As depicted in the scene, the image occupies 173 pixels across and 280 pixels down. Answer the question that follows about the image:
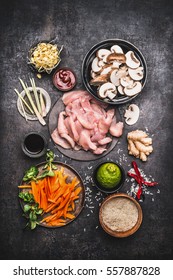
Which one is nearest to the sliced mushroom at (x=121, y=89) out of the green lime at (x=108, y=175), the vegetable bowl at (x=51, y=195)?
the green lime at (x=108, y=175)

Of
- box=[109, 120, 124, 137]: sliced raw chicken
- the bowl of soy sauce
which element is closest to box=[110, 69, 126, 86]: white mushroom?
box=[109, 120, 124, 137]: sliced raw chicken

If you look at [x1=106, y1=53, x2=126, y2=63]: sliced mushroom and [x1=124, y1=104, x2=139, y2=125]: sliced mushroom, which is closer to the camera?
[x1=106, y1=53, x2=126, y2=63]: sliced mushroom

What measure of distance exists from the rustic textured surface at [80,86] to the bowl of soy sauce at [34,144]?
0.58 ft

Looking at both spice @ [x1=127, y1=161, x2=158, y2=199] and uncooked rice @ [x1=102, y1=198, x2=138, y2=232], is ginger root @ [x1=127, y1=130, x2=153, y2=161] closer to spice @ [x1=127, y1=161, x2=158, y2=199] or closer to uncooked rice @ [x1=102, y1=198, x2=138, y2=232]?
spice @ [x1=127, y1=161, x2=158, y2=199]

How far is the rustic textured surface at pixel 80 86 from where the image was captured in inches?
229

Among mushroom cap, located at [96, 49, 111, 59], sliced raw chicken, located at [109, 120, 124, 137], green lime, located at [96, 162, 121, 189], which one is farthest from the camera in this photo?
sliced raw chicken, located at [109, 120, 124, 137]

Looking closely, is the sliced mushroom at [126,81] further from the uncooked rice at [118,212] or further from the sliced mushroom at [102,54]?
the uncooked rice at [118,212]

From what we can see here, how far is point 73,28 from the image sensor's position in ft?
19.3

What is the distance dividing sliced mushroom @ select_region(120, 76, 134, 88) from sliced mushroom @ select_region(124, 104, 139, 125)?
335mm

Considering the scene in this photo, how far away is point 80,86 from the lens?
5828mm

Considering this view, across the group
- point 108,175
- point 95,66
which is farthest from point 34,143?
point 95,66

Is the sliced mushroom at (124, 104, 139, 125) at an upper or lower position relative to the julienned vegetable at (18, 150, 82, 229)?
upper

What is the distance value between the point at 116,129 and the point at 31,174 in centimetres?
119

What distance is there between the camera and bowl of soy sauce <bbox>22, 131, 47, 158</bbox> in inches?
219
